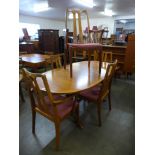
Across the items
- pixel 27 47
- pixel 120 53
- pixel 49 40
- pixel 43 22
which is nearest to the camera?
pixel 120 53

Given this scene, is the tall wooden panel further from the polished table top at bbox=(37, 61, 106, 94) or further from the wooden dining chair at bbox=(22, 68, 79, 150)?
the wooden dining chair at bbox=(22, 68, 79, 150)

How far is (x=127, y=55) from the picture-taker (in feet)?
14.4

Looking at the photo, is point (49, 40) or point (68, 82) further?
point (49, 40)

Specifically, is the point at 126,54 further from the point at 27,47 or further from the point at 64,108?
the point at 27,47

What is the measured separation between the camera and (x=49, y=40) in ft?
18.3

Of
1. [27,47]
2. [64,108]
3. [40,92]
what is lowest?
[64,108]

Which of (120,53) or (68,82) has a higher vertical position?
(120,53)

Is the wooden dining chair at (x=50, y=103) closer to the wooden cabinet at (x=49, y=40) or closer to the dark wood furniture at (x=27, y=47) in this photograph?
the wooden cabinet at (x=49, y=40)

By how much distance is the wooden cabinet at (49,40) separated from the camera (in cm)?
552

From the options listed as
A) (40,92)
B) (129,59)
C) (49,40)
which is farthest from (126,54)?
(40,92)

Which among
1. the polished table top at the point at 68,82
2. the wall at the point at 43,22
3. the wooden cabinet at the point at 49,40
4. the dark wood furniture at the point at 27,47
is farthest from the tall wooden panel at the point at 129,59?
the wall at the point at 43,22

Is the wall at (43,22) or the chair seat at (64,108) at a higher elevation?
the wall at (43,22)
